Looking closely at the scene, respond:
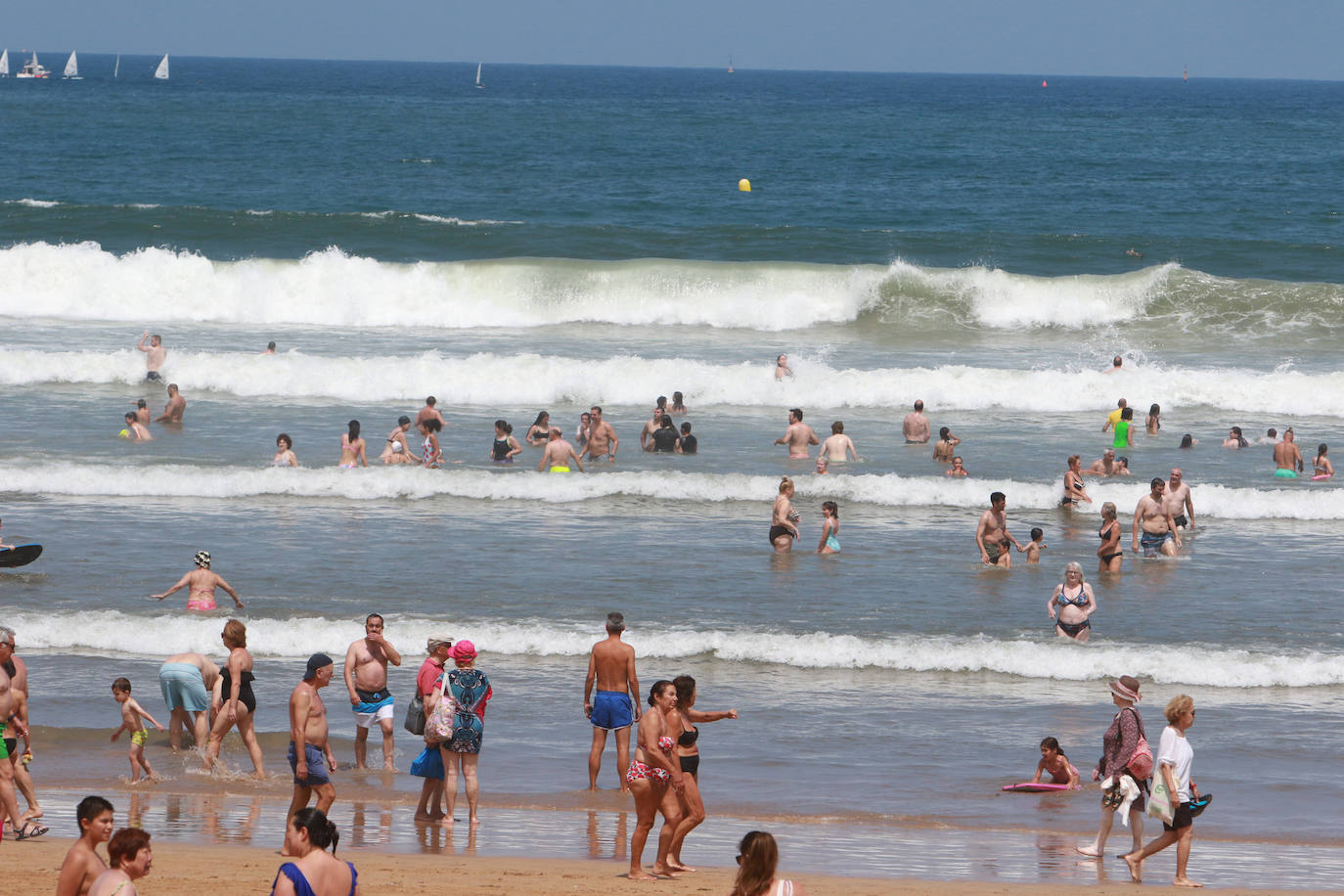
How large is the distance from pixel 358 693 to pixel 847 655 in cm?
479

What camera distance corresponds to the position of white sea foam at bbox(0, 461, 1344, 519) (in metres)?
19.1

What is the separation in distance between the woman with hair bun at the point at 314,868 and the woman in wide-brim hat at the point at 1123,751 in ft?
16.9

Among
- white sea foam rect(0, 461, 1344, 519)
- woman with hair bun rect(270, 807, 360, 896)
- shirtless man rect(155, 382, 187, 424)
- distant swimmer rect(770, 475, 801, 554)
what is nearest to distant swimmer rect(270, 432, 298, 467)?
white sea foam rect(0, 461, 1344, 519)

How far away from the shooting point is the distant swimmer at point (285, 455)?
65.1 ft

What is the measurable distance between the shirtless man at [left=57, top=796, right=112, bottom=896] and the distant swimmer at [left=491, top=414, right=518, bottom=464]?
47.3ft

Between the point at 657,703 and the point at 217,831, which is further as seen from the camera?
the point at 217,831

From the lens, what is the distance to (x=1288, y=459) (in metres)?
20.8

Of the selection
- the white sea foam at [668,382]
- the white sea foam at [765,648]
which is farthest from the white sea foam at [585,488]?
the white sea foam at [668,382]

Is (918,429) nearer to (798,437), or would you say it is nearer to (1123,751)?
(798,437)

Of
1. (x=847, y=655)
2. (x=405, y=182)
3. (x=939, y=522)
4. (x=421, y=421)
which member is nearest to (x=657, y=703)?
(x=847, y=655)

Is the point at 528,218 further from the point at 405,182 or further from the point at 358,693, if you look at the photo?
the point at 358,693

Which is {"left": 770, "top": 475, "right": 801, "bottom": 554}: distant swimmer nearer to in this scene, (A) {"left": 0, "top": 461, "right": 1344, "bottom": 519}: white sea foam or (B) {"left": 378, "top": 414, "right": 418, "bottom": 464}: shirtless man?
(A) {"left": 0, "top": 461, "right": 1344, "bottom": 519}: white sea foam

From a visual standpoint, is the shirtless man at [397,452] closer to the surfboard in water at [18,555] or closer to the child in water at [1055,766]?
the surfboard in water at [18,555]

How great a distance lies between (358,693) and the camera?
10.7 meters
